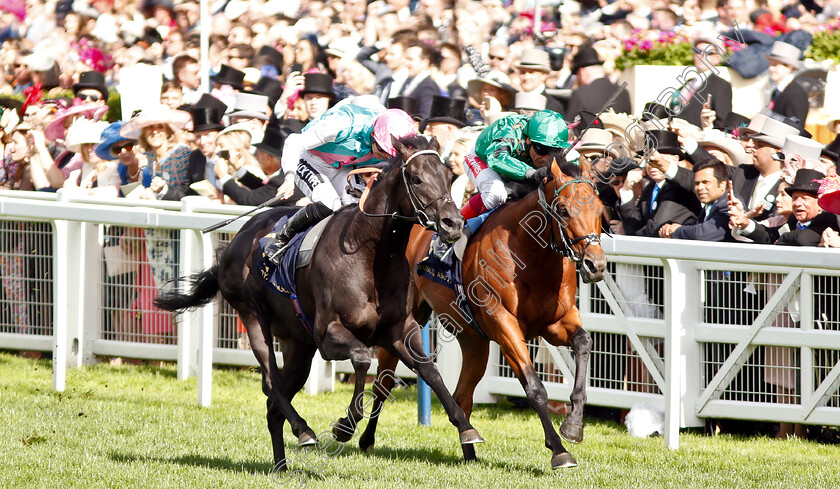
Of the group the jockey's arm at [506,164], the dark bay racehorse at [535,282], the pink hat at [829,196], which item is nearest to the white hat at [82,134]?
the dark bay racehorse at [535,282]

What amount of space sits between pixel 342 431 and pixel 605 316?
1874 mm

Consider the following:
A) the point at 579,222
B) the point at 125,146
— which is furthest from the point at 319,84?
the point at 579,222

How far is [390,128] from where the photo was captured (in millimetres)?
5617

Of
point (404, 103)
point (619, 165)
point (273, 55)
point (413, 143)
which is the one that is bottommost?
point (273, 55)

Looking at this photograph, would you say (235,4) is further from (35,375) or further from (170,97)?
(35,375)

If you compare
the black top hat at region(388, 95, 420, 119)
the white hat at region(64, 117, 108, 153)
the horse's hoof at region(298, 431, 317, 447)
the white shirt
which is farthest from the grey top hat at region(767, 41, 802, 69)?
the white hat at region(64, 117, 108, 153)

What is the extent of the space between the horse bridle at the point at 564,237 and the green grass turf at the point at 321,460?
1.07 meters

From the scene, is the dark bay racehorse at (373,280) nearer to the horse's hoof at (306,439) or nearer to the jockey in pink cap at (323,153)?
the horse's hoof at (306,439)

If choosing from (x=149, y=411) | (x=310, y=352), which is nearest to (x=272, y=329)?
(x=310, y=352)

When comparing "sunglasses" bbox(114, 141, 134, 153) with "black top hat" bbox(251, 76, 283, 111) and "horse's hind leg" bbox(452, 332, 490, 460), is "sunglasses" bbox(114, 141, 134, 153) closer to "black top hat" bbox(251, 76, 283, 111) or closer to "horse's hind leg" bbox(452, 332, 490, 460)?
"black top hat" bbox(251, 76, 283, 111)

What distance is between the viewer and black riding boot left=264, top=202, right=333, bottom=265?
19.6 feet

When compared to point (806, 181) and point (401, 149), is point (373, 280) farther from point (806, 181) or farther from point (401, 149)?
point (806, 181)

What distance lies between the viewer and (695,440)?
6.79 metres

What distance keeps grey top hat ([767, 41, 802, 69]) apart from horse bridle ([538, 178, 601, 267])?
14.0ft
